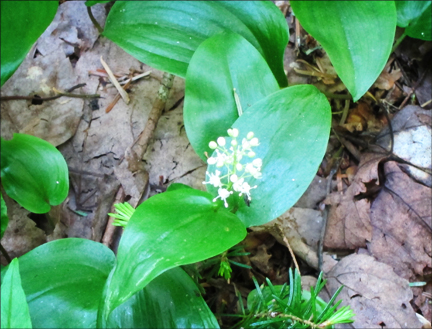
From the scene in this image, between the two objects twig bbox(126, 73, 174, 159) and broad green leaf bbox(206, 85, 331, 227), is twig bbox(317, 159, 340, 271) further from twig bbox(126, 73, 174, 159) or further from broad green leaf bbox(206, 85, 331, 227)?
twig bbox(126, 73, 174, 159)

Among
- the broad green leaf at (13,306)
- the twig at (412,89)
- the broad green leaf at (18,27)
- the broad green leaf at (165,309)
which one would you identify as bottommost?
the broad green leaf at (165,309)

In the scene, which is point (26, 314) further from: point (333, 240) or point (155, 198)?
point (333, 240)

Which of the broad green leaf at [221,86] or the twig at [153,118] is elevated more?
the broad green leaf at [221,86]

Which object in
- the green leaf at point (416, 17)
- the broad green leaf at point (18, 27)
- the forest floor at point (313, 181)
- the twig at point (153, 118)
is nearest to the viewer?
the broad green leaf at point (18, 27)

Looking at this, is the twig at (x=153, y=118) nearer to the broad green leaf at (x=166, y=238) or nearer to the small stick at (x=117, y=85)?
the small stick at (x=117, y=85)

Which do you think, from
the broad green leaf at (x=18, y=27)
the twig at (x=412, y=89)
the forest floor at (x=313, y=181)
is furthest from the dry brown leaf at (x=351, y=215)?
the broad green leaf at (x=18, y=27)

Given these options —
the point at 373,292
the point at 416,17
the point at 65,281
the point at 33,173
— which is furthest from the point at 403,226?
the point at 33,173

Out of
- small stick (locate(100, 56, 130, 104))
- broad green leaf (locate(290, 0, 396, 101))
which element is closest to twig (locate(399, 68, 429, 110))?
broad green leaf (locate(290, 0, 396, 101))
